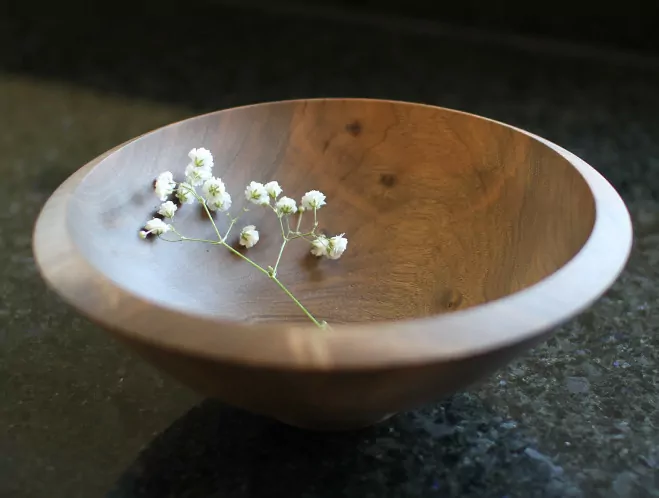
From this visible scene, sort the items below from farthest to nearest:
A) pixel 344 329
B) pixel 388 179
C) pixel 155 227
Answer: pixel 388 179 → pixel 155 227 → pixel 344 329

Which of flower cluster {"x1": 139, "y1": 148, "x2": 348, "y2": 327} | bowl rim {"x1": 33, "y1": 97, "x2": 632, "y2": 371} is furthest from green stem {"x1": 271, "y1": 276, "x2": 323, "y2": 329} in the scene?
bowl rim {"x1": 33, "y1": 97, "x2": 632, "y2": 371}

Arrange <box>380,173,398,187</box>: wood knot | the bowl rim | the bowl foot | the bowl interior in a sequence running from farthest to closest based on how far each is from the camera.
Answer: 1. <box>380,173,398,187</box>: wood knot
2. the bowl interior
3. the bowl foot
4. the bowl rim

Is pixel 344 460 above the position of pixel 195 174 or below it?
below

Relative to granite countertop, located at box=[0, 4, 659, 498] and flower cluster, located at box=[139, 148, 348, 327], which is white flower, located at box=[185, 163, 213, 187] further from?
granite countertop, located at box=[0, 4, 659, 498]

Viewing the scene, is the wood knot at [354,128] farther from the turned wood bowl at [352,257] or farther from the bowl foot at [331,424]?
the bowl foot at [331,424]

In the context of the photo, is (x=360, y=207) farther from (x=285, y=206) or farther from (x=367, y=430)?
(x=367, y=430)

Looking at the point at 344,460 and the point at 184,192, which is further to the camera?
the point at 184,192

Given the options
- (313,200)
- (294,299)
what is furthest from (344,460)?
(313,200)
